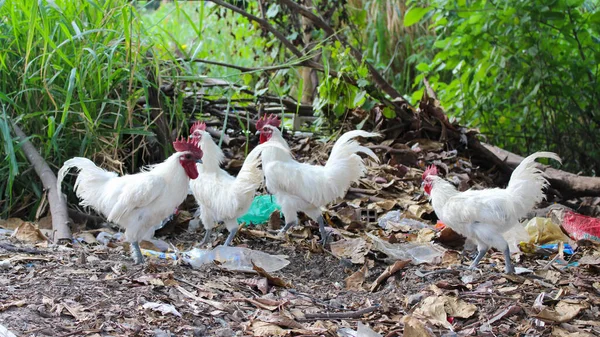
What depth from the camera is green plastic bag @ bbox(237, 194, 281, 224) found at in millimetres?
5688

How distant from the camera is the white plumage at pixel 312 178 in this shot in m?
5.04

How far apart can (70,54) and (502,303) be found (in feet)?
12.4

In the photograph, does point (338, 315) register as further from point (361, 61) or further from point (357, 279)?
Result: point (361, 61)

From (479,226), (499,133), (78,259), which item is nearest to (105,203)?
(78,259)

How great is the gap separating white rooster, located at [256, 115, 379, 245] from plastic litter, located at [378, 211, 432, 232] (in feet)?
1.62

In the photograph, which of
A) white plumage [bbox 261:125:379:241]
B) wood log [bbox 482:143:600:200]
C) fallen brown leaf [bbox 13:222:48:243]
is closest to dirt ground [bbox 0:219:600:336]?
fallen brown leaf [bbox 13:222:48:243]

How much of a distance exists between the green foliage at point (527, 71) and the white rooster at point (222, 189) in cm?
311

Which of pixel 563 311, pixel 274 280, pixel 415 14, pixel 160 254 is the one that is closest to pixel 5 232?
pixel 160 254

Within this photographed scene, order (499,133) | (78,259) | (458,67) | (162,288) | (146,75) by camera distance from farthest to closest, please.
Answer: (499,133) → (458,67) → (146,75) → (78,259) → (162,288)

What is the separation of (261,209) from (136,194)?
179 centimetres

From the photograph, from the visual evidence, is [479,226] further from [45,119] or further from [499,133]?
[499,133]

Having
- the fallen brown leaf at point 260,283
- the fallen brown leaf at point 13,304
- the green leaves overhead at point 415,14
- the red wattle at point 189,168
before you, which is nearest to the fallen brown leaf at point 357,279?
the fallen brown leaf at point 260,283

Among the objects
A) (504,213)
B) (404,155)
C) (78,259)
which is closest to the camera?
(78,259)

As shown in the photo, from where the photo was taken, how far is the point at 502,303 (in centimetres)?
356
